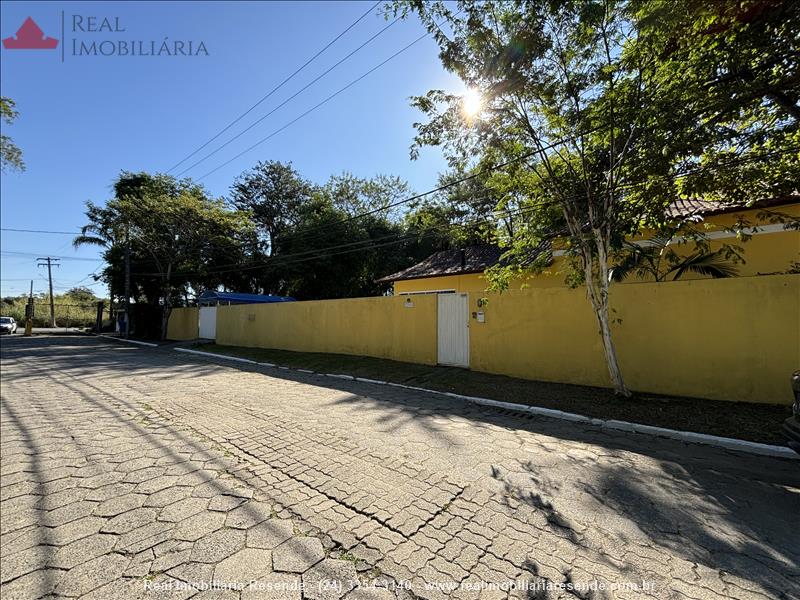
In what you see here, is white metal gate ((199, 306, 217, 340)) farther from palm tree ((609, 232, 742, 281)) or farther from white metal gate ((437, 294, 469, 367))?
palm tree ((609, 232, 742, 281))

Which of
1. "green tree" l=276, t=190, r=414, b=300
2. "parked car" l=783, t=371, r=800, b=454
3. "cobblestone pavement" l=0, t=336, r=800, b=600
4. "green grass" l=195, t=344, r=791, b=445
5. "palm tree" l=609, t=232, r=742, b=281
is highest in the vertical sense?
"green tree" l=276, t=190, r=414, b=300

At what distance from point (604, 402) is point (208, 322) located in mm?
20291

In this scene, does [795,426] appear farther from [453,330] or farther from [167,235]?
[167,235]

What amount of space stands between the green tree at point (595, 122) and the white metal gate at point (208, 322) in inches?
676

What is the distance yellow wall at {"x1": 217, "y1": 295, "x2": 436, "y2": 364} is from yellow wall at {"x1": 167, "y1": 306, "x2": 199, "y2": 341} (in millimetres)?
5221

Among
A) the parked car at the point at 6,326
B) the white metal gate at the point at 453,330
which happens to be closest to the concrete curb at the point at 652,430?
the white metal gate at the point at 453,330

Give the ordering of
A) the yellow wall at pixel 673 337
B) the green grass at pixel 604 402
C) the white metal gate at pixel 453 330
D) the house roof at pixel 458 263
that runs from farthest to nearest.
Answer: the house roof at pixel 458 263 < the white metal gate at pixel 453 330 < the yellow wall at pixel 673 337 < the green grass at pixel 604 402

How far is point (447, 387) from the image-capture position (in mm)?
7973

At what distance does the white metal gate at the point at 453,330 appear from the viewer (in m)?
9.59

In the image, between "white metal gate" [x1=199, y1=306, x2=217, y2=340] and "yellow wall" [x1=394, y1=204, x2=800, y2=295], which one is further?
"white metal gate" [x1=199, y1=306, x2=217, y2=340]

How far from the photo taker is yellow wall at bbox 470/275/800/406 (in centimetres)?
557

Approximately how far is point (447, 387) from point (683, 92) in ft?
20.5

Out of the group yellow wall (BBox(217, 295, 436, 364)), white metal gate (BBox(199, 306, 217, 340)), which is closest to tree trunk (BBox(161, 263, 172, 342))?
white metal gate (BBox(199, 306, 217, 340))

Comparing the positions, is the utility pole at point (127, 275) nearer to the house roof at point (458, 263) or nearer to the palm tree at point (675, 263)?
the house roof at point (458, 263)
